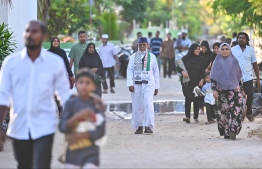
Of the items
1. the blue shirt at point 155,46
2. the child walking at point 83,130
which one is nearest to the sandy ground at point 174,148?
the child walking at point 83,130

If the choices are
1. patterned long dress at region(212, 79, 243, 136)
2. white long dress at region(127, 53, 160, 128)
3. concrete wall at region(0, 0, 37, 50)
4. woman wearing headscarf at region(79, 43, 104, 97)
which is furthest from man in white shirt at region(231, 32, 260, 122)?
concrete wall at region(0, 0, 37, 50)

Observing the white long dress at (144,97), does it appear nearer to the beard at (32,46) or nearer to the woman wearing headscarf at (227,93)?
the woman wearing headscarf at (227,93)

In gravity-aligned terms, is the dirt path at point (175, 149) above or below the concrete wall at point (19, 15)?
below

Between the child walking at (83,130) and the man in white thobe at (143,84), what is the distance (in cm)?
835

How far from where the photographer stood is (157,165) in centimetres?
1178

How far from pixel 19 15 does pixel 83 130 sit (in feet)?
37.0

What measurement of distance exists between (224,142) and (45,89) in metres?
7.16

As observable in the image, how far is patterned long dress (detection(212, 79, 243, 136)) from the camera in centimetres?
1509

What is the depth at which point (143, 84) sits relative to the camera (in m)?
16.2

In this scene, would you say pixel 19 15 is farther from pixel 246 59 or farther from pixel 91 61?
pixel 246 59

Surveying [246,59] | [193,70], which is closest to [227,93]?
[246,59]

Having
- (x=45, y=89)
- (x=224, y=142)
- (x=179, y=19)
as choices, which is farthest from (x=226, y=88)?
(x=179, y=19)

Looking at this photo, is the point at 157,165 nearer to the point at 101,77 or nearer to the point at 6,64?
the point at 6,64

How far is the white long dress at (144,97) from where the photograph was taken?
53.1ft
